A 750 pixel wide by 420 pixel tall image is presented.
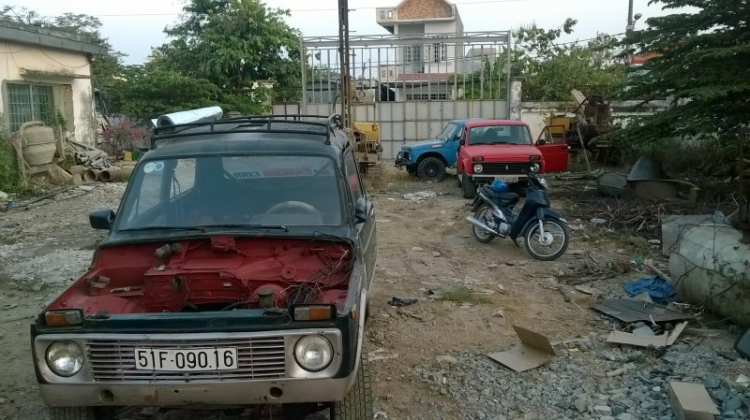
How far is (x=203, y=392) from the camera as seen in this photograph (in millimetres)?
3035

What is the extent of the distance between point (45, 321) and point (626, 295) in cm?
538

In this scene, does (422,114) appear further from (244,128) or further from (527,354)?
(527,354)

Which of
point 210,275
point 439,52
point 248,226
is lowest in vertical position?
point 210,275

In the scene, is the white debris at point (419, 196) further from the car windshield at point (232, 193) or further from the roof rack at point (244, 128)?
the car windshield at point (232, 193)

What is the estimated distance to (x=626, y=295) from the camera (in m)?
6.55

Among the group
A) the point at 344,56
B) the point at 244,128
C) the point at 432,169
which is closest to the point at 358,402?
the point at 244,128

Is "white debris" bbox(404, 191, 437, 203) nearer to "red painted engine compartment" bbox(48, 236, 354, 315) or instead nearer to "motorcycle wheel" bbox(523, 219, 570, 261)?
"motorcycle wheel" bbox(523, 219, 570, 261)

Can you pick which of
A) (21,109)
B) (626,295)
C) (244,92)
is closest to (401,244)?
(626,295)

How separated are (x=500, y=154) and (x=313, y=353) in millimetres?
10196

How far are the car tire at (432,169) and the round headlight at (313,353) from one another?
13.6m

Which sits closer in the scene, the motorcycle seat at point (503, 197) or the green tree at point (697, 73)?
the motorcycle seat at point (503, 197)

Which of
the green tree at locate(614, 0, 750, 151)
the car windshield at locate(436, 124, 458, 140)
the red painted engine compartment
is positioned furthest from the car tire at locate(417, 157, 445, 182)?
the red painted engine compartment

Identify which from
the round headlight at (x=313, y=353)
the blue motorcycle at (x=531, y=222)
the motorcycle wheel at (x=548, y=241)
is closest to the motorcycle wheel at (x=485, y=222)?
the blue motorcycle at (x=531, y=222)

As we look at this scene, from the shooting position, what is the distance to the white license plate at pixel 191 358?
3.02 metres
